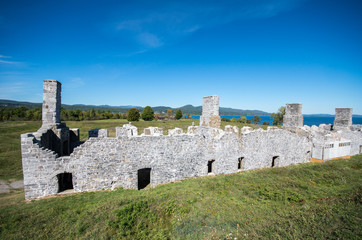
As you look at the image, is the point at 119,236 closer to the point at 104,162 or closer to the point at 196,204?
the point at 196,204

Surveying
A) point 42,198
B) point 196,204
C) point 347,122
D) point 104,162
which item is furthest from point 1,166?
point 347,122

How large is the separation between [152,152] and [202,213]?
16.3ft

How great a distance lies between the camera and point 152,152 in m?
10.7

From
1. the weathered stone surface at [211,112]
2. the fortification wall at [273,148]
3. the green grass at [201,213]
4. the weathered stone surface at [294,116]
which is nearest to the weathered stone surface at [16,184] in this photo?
the green grass at [201,213]

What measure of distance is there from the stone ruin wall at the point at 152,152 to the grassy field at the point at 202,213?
3.31 ft

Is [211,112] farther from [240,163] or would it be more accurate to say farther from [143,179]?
[143,179]

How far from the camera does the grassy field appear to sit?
18.5 ft

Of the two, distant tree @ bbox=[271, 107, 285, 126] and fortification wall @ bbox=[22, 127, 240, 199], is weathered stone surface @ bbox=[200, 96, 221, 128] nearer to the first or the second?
fortification wall @ bbox=[22, 127, 240, 199]

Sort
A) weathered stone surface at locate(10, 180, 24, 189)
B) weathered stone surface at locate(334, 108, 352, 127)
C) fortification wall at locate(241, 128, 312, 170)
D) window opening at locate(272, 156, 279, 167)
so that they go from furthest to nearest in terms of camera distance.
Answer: weathered stone surface at locate(334, 108, 352, 127)
window opening at locate(272, 156, 279, 167)
fortification wall at locate(241, 128, 312, 170)
weathered stone surface at locate(10, 180, 24, 189)

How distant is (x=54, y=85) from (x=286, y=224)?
1306cm

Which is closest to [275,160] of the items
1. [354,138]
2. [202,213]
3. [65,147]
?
[354,138]

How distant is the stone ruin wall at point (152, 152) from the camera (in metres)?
8.83

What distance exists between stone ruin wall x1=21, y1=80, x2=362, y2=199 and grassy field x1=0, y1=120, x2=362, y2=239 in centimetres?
101

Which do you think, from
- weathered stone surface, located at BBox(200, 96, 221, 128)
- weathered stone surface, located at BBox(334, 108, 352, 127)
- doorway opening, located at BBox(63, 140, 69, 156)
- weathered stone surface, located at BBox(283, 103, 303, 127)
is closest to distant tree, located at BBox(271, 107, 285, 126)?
weathered stone surface, located at BBox(334, 108, 352, 127)
